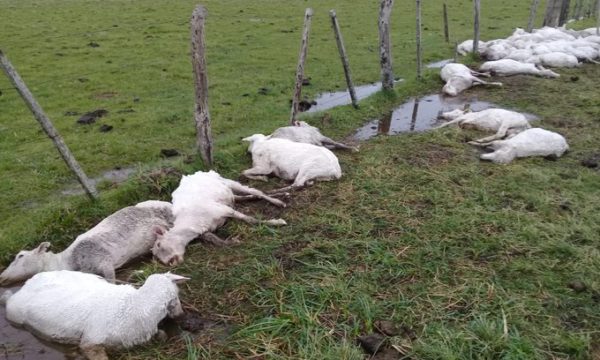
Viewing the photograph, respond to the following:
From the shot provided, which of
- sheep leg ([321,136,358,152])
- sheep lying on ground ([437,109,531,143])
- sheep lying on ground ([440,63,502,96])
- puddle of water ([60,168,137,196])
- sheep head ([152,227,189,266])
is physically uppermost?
sheep head ([152,227,189,266])

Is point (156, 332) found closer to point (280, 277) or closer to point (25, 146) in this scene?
point (280, 277)

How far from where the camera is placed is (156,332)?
182 inches

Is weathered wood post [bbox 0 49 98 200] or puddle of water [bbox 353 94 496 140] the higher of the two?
weathered wood post [bbox 0 49 98 200]

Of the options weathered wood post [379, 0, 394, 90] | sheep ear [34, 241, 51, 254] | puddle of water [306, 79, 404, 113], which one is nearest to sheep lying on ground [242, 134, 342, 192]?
sheep ear [34, 241, 51, 254]

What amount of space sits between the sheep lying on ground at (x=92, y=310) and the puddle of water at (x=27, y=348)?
83 mm

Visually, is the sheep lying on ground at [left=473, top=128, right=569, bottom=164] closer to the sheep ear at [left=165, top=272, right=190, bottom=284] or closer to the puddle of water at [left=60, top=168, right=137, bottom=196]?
the sheep ear at [left=165, top=272, right=190, bottom=284]

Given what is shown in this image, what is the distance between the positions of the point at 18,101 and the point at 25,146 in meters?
3.54

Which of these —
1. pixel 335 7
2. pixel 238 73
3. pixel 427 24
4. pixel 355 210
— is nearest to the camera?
pixel 355 210

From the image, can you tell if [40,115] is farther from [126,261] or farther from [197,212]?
[197,212]

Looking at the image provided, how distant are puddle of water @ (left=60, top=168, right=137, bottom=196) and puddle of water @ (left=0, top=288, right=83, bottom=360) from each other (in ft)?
10.7

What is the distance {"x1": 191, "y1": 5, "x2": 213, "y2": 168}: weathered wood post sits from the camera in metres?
7.46

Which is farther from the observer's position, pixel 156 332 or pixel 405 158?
pixel 405 158

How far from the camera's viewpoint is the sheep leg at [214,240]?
5995 mm

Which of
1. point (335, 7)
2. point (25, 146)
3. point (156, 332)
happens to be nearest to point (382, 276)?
point (156, 332)
